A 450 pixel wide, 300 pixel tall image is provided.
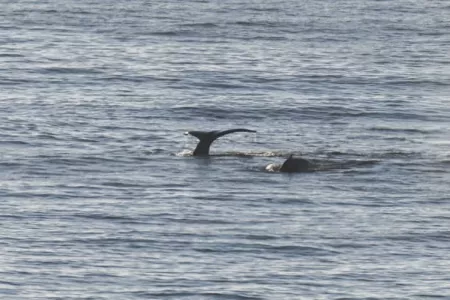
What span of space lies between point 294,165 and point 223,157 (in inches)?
93.7

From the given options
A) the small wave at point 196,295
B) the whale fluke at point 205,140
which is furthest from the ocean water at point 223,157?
the whale fluke at point 205,140

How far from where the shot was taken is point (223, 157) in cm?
3725

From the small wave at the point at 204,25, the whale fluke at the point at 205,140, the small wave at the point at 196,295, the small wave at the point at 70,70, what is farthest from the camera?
the small wave at the point at 204,25

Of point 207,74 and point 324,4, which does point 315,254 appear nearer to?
point 207,74

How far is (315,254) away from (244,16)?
4009cm

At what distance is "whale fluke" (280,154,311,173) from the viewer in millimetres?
35125

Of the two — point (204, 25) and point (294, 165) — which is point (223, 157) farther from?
point (204, 25)

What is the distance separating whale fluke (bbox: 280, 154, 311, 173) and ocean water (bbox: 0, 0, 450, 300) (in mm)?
393

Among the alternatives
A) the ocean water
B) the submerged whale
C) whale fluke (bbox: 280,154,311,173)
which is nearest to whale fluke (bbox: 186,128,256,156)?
the ocean water

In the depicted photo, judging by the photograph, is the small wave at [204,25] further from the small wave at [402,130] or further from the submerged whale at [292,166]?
the submerged whale at [292,166]

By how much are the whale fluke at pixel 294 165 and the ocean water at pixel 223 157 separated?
39cm

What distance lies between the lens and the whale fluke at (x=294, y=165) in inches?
1383

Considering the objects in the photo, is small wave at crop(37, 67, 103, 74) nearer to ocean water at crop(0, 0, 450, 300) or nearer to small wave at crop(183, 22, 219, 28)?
ocean water at crop(0, 0, 450, 300)

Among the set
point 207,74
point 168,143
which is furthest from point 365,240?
point 207,74
